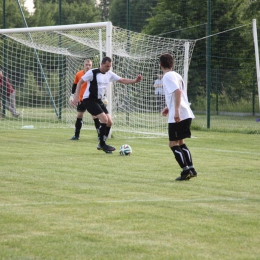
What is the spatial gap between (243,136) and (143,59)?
3.83 metres

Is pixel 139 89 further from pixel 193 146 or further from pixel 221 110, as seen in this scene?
pixel 221 110

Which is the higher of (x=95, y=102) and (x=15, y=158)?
(x=95, y=102)

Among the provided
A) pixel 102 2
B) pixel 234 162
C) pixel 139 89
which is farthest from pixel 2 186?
pixel 102 2

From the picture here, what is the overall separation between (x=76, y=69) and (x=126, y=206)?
1657cm

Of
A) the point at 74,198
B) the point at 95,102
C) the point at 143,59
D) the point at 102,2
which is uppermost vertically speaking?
the point at 102,2

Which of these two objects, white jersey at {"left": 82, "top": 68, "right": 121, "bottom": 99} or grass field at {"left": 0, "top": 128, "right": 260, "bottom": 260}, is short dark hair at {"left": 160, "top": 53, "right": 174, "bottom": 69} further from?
white jersey at {"left": 82, "top": 68, "right": 121, "bottom": 99}

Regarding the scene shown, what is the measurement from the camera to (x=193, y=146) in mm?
15094

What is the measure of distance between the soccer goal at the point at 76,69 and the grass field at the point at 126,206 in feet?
18.7

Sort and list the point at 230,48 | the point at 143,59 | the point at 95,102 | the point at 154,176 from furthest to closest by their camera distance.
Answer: the point at 230,48 → the point at 143,59 → the point at 95,102 → the point at 154,176

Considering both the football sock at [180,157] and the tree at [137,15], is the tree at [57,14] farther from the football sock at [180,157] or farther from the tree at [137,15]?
the football sock at [180,157]

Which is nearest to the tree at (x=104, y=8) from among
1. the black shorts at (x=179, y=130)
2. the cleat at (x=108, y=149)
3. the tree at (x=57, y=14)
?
the tree at (x=57, y=14)

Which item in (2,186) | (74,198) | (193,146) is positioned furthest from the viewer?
(193,146)

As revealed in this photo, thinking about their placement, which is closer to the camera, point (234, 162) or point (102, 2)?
point (234, 162)

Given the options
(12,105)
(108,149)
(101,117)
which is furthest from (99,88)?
(12,105)
